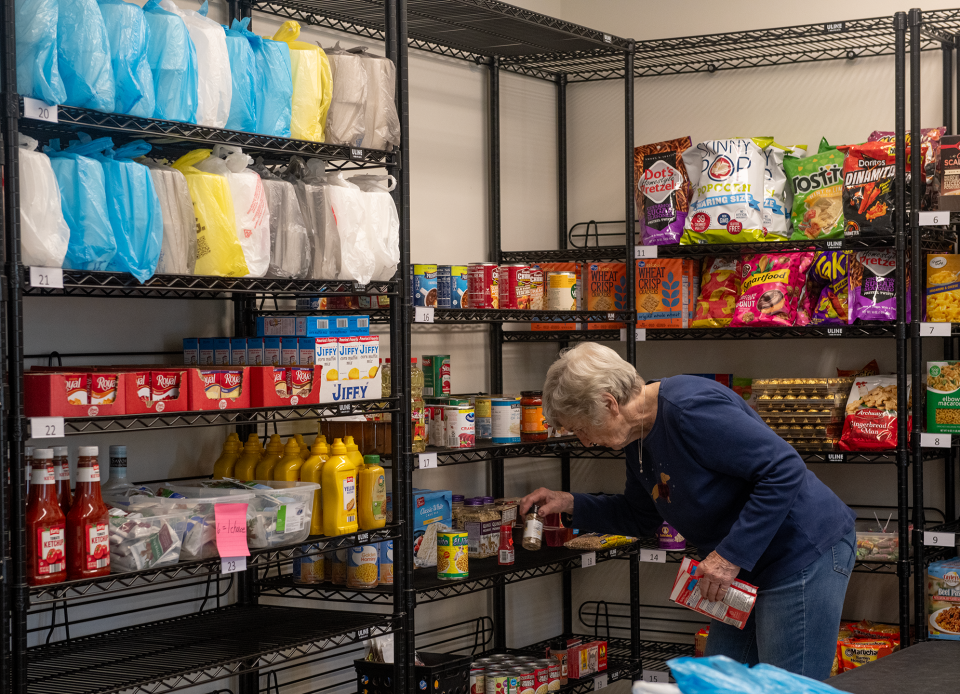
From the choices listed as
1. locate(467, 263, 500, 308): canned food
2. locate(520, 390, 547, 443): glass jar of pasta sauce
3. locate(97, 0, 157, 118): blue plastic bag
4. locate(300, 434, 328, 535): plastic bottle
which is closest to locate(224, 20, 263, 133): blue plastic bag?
locate(97, 0, 157, 118): blue plastic bag

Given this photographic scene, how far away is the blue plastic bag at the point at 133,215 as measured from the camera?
8.02 feet

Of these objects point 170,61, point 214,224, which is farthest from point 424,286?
point 170,61

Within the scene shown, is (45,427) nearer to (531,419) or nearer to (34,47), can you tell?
(34,47)

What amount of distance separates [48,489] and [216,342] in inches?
30.6

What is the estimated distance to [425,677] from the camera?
3258mm

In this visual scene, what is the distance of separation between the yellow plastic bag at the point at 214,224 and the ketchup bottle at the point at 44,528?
606 mm

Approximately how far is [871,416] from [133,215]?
280cm

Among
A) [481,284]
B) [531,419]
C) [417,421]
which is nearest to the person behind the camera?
[417,421]

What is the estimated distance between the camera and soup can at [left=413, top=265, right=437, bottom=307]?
3.45 metres

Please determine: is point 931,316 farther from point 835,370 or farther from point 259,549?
point 259,549

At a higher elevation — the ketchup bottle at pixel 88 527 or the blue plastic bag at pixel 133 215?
the blue plastic bag at pixel 133 215

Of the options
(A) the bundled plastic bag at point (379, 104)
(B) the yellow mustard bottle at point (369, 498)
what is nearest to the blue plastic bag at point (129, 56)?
(A) the bundled plastic bag at point (379, 104)

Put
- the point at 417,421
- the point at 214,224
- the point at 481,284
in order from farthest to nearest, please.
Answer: the point at 481,284 → the point at 417,421 → the point at 214,224

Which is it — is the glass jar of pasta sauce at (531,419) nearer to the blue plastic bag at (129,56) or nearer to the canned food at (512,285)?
the canned food at (512,285)
